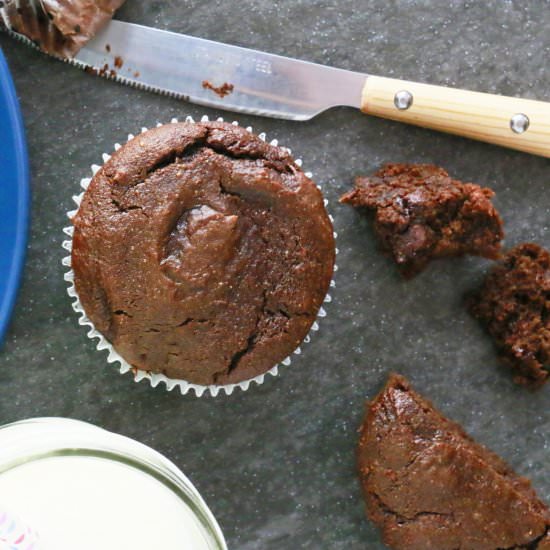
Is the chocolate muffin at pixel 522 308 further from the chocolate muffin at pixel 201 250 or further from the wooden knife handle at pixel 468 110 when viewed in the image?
the chocolate muffin at pixel 201 250

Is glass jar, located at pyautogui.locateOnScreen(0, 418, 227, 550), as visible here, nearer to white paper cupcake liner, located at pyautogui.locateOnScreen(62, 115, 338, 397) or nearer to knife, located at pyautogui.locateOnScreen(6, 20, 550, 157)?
white paper cupcake liner, located at pyautogui.locateOnScreen(62, 115, 338, 397)

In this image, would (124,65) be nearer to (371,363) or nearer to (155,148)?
(155,148)

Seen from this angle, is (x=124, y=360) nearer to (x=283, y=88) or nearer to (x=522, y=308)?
(x=283, y=88)

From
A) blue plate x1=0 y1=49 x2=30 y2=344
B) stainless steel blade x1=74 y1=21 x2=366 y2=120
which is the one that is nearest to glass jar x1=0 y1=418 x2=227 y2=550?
blue plate x1=0 y1=49 x2=30 y2=344

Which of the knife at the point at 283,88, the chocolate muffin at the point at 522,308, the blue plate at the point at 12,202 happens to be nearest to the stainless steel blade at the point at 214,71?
the knife at the point at 283,88

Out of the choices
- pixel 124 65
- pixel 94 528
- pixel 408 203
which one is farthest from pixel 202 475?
pixel 124 65
